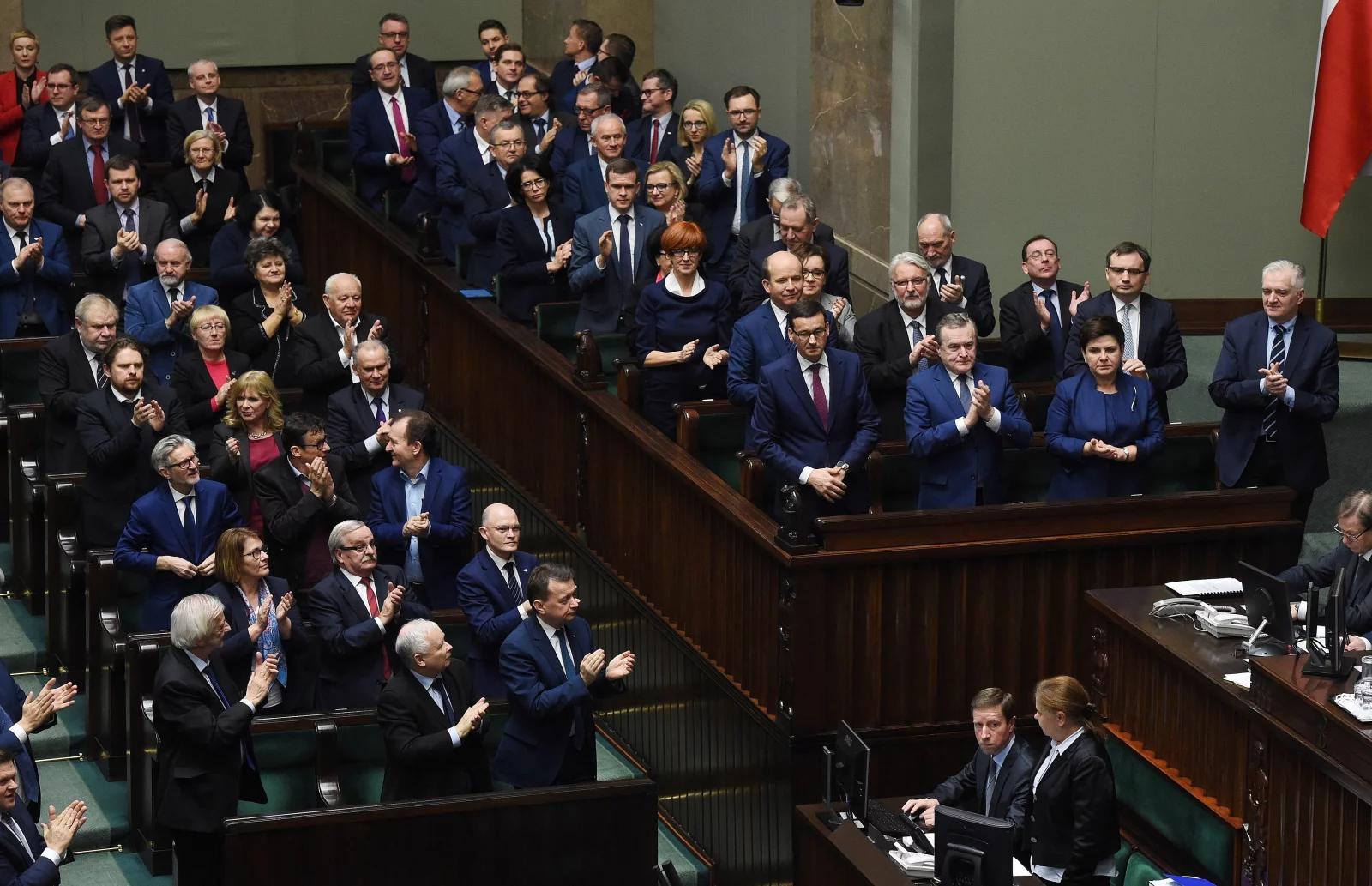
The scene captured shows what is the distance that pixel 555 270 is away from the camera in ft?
26.7

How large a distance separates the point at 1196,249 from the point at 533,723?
4.75 m

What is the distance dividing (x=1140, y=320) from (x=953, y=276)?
0.73 meters

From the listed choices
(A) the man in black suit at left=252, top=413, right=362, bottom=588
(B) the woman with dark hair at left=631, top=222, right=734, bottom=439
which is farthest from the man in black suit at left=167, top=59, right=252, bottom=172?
(A) the man in black suit at left=252, top=413, right=362, bottom=588

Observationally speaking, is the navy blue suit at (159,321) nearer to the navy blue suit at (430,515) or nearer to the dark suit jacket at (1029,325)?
the navy blue suit at (430,515)

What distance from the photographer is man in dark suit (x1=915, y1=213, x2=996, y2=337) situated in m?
7.30

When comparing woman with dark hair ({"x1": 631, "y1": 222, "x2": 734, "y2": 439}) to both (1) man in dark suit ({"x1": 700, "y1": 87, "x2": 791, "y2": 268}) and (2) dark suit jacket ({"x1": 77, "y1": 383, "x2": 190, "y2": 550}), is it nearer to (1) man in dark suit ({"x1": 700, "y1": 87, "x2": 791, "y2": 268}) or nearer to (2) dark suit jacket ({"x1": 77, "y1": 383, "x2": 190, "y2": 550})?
(1) man in dark suit ({"x1": 700, "y1": 87, "x2": 791, "y2": 268})

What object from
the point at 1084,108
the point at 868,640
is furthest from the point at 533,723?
the point at 1084,108

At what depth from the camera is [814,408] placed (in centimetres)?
645

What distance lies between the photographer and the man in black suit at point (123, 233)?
27.5ft

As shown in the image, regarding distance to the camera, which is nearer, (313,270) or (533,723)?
(533,723)

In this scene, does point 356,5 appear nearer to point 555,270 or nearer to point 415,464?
point 555,270

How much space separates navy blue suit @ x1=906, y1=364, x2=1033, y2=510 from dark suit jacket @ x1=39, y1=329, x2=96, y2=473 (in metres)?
2.96

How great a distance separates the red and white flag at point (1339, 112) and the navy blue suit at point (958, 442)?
9.00 feet

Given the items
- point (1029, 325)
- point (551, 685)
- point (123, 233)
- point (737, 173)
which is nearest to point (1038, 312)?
point (1029, 325)
